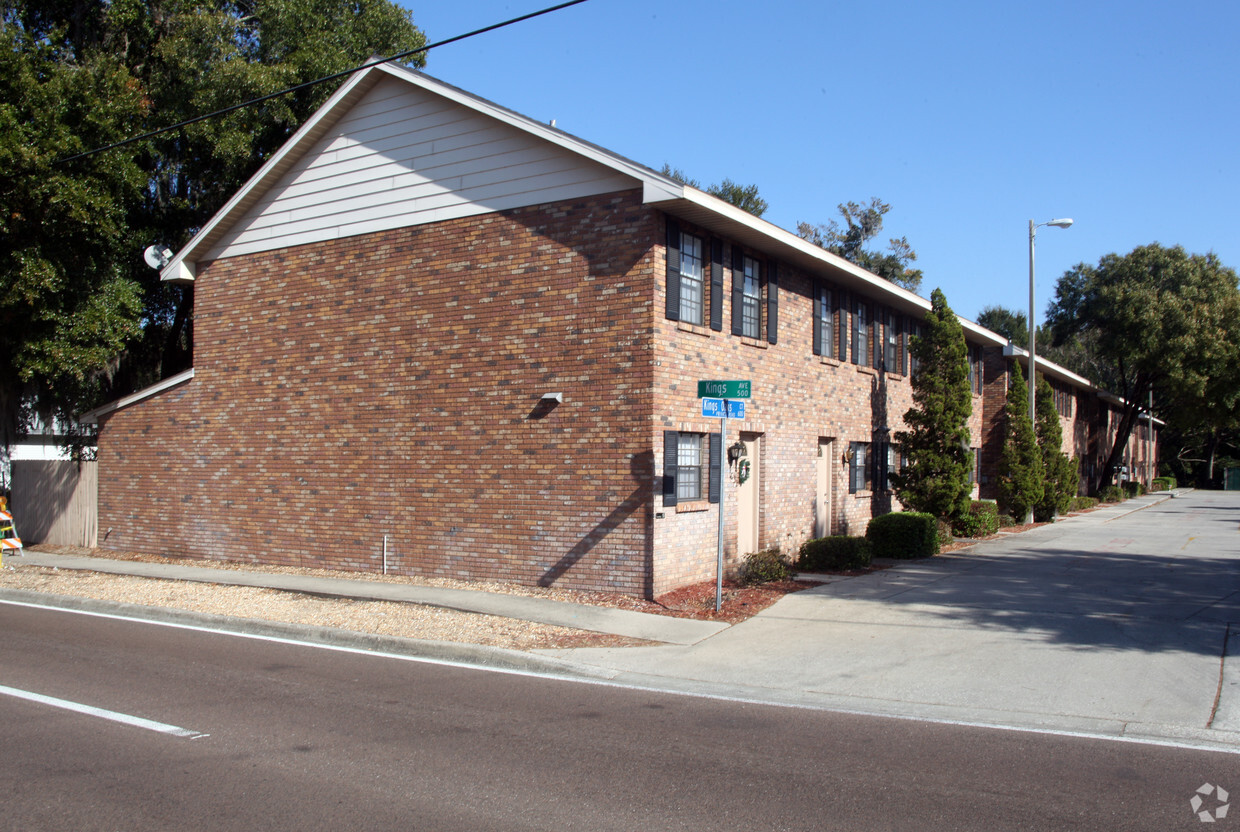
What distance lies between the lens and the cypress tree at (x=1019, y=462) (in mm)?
25656

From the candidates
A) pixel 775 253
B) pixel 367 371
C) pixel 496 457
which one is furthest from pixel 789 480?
pixel 367 371

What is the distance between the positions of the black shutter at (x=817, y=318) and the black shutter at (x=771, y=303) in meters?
1.98

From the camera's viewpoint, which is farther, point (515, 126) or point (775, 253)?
point (775, 253)

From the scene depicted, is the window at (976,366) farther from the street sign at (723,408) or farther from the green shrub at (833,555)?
the street sign at (723,408)

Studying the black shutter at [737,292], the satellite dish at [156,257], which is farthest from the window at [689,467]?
the satellite dish at [156,257]

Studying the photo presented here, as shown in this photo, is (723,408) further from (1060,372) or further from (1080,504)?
(1080,504)

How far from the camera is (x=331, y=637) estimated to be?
10562 millimetres

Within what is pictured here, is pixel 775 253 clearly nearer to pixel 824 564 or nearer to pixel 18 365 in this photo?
pixel 824 564

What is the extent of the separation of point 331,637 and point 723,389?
5.59 meters

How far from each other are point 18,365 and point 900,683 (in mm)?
18320

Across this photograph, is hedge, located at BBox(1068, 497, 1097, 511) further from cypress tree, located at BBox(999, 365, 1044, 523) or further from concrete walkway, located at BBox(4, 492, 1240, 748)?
concrete walkway, located at BBox(4, 492, 1240, 748)

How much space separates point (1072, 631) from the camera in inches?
413

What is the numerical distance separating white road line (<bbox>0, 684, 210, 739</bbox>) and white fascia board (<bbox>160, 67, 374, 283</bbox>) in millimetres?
10714

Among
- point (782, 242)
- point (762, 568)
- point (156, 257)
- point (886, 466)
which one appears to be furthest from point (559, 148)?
point (886, 466)
